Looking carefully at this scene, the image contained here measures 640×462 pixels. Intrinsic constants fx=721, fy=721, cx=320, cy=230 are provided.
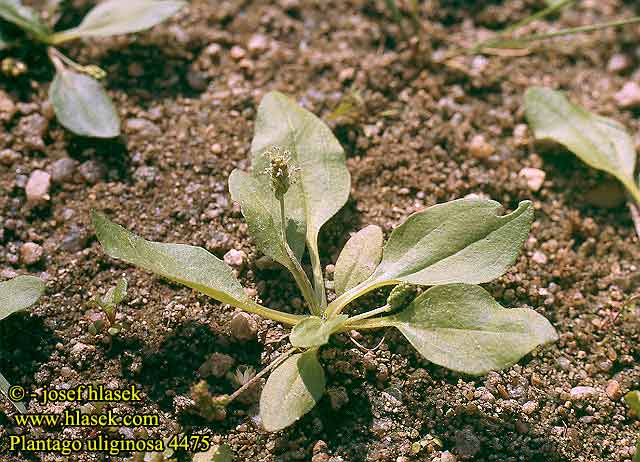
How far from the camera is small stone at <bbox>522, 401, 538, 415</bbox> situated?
2.07 meters

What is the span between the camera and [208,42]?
112 inches

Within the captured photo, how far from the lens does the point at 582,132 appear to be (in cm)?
260

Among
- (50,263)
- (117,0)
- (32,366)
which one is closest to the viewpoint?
(32,366)

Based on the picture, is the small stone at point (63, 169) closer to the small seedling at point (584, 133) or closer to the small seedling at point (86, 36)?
the small seedling at point (86, 36)

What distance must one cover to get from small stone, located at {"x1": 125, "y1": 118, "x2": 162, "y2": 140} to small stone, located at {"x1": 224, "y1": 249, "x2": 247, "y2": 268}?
1.91ft

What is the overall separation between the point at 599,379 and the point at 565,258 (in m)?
0.42

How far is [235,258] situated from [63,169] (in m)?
0.70

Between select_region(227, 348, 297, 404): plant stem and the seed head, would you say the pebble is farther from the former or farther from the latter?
select_region(227, 348, 297, 404): plant stem

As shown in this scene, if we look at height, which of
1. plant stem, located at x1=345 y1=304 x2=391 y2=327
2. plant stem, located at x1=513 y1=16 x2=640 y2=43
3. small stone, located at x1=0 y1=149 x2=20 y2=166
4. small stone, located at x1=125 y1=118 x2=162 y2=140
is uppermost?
plant stem, located at x1=513 y1=16 x2=640 y2=43

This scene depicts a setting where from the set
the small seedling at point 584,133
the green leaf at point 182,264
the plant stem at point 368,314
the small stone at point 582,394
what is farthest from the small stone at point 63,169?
the small stone at point 582,394

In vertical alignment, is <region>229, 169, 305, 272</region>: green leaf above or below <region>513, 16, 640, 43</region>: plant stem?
below

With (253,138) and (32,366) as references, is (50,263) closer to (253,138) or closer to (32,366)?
(32,366)

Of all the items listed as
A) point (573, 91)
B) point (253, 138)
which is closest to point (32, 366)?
point (253, 138)

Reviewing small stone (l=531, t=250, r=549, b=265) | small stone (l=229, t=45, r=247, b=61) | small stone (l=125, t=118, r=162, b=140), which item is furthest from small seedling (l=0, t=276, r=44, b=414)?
small stone (l=531, t=250, r=549, b=265)
